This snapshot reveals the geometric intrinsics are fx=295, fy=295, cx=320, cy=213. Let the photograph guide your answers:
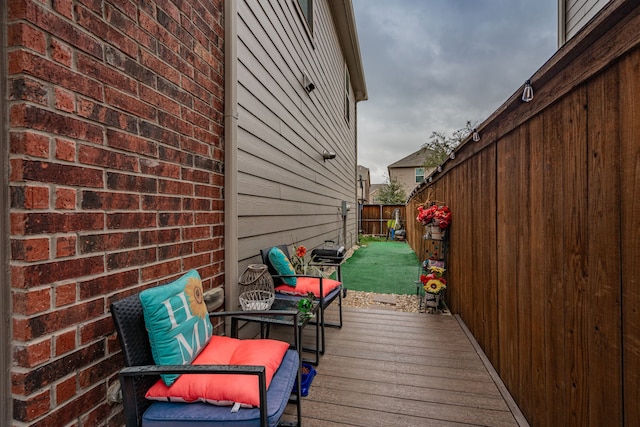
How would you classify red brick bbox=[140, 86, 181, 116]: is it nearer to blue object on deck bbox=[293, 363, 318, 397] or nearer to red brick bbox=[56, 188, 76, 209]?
red brick bbox=[56, 188, 76, 209]

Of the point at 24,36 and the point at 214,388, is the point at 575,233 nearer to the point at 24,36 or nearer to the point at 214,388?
the point at 214,388

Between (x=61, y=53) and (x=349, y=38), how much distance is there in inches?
269

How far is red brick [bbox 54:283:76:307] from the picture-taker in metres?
0.99

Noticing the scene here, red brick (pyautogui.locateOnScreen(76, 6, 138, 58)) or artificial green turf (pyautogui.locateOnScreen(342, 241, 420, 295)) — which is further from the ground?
red brick (pyautogui.locateOnScreen(76, 6, 138, 58))

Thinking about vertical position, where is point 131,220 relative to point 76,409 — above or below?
above

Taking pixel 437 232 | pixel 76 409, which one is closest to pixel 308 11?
pixel 437 232

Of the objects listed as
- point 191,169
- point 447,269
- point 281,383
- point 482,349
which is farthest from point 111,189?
point 447,269

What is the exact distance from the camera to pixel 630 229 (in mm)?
876

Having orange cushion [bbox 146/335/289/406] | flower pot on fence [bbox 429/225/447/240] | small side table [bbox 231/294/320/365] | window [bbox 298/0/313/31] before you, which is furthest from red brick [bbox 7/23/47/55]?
window [bbox 298/0/313/31]

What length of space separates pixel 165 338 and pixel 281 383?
523 mm

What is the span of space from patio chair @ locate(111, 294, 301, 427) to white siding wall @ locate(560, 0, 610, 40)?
13.1 feet

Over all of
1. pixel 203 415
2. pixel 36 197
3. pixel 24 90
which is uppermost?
pixel 24 90

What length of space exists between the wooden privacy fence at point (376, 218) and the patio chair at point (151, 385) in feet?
43.0

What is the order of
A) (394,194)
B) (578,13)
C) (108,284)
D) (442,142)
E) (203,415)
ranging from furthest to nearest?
(394,194), (442,142), (578,13), (108,284), (203,415)
